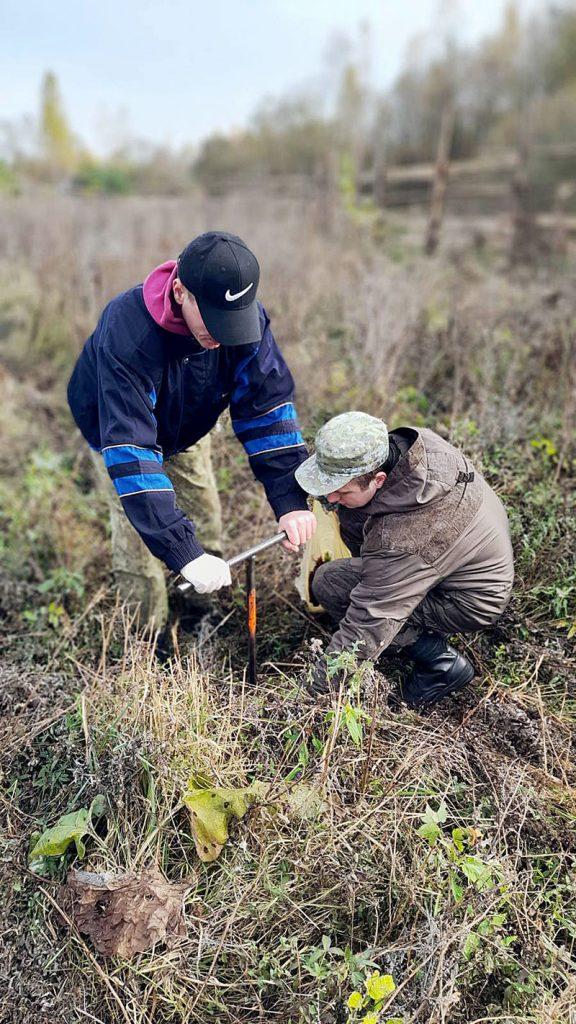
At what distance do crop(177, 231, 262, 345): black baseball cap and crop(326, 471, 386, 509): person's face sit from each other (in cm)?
59

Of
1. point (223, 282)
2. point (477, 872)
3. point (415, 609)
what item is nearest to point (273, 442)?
point (223, 282)

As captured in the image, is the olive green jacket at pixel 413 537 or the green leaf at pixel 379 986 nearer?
the green leaf at pixel 379 986

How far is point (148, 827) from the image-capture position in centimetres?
203

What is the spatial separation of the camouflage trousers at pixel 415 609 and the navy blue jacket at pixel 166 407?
31cm

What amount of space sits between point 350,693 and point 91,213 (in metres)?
Result: 11.4

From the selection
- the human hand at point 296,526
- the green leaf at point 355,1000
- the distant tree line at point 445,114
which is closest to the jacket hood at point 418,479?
the human hand at point 296,526

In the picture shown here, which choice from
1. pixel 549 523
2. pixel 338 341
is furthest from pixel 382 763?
pixel 338 341

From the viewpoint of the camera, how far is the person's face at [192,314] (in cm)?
222

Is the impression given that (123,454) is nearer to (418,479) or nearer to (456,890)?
(418,479)

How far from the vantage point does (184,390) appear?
100.0 inches

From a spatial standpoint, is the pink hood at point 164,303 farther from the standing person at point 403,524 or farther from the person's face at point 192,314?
the standing person at point 403,524

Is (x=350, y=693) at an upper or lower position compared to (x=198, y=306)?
lower

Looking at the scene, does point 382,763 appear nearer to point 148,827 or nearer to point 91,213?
point 148,827

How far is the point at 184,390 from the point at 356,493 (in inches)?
30.7
